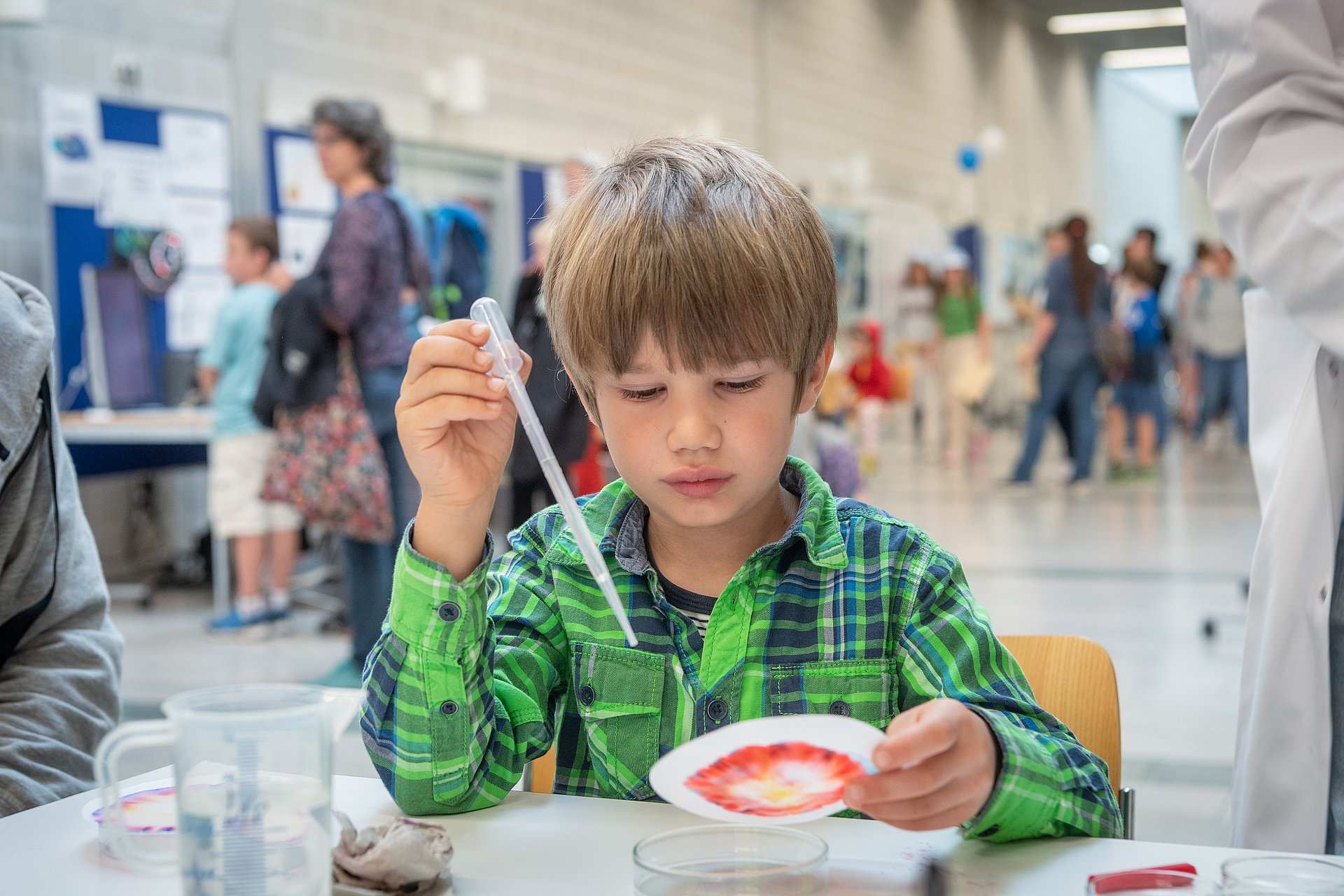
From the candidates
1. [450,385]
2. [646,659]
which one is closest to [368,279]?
[646,659]

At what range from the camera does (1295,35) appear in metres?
1.26

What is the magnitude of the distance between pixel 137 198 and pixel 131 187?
55mm

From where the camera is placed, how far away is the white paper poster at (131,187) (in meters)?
6.05

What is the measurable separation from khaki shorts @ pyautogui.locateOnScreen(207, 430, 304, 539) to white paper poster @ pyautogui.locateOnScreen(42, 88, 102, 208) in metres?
1.70

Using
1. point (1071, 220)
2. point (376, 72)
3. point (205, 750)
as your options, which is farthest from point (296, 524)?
point (1071, 220)

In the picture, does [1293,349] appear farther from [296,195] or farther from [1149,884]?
[296,195]

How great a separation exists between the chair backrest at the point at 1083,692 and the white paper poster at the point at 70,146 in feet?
18.3

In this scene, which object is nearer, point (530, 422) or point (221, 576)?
point (530, 422)

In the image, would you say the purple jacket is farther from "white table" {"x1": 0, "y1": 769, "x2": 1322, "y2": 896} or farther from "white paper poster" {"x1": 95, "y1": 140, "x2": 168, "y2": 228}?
"white table" {"x1": 0, "y1": 769, "x2": 1322, "y2": 896}

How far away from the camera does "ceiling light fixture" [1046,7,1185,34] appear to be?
17.3 meters

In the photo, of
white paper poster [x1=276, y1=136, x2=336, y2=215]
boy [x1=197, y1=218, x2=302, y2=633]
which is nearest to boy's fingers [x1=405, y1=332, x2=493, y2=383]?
boy [x1=197, y1=218, x2=302, y2=633]

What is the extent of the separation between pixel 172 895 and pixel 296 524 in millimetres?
4448

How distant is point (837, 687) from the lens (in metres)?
1.12

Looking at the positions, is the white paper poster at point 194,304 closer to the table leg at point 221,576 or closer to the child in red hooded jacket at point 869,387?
the table leg at point 221,576
